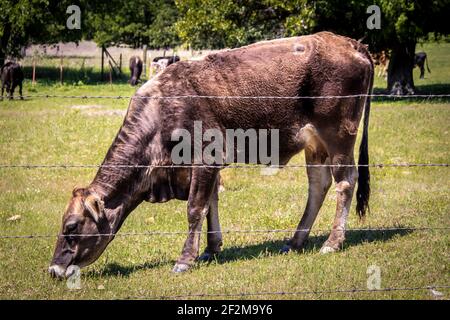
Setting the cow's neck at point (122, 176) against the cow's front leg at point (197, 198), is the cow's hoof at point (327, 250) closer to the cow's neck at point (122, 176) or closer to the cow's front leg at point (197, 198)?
the cow's front leg at point (197, 198)

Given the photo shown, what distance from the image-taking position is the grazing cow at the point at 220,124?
7.36 metres

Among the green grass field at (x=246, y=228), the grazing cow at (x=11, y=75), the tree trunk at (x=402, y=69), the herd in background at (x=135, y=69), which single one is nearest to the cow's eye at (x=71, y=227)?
the green grass field at (x=246, y=228)

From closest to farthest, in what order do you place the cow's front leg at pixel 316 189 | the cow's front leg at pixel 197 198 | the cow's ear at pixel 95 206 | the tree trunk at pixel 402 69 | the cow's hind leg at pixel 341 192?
the cow's ear at pixel 95 206 → the cow's front leg at pixel 197 198 → the cow's hind leg at pixel 341 192 → the cow's front leg at pixel 316 189 → the tree trunk at pixel 402 69

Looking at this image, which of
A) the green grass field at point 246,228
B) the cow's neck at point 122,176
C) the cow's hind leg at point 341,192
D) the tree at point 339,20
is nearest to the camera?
the green grass field at point 246,228

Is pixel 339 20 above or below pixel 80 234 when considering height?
above

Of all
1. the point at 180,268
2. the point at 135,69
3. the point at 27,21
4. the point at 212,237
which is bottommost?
the point at 135,69

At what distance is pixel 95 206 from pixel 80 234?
1.08ft

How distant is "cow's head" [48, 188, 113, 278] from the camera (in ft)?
23.1

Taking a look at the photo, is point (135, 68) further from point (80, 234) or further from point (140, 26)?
point (80, 234)

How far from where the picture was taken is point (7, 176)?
12883 millimetres

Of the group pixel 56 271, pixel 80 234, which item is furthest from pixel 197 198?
pixel 56 271

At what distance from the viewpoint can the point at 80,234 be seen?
709cm

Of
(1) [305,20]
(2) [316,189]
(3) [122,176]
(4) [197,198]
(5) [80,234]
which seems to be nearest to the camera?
(5) [80,234]

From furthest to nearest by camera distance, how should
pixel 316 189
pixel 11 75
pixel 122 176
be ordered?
pixel 11 75 → pixel 316 189 → pixel 122 176
